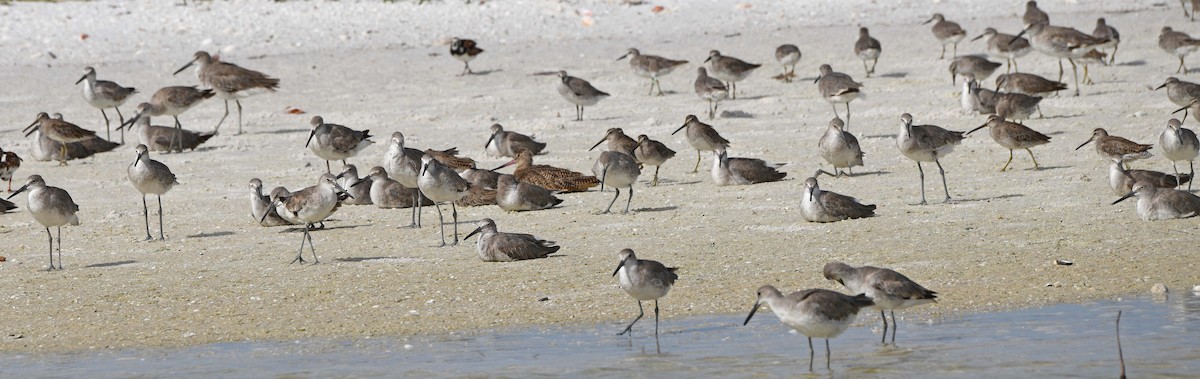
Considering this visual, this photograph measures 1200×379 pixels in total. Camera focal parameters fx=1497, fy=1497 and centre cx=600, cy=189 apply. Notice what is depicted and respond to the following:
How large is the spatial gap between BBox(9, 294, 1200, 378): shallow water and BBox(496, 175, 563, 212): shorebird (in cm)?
454

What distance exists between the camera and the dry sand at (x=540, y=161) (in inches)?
385

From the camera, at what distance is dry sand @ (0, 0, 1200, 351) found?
32.1ft

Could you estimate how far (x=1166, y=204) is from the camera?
11.4 m

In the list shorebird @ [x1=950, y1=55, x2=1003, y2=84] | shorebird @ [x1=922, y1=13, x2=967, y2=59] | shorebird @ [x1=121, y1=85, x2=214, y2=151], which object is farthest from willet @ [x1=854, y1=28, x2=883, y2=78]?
shorebird @ [x1=121, y1=85, x2=214, y2=151]

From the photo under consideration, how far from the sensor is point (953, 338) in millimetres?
8648

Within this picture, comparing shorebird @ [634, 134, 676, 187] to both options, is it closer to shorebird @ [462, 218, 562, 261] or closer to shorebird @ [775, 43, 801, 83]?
shorebird @ [462, 218, 562, 261]

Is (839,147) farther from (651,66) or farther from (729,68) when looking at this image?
(651,66)

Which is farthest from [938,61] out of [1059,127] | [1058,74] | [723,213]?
[723,213]

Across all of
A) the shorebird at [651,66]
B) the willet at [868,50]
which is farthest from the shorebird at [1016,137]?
the shorebird at [651,66]

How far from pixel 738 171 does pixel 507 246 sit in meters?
4.19

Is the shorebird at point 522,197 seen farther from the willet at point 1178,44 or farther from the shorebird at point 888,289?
the willet at point 1178,44

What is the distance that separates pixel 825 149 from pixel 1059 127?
171 inches

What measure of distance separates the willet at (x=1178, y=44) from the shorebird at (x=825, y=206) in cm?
1052

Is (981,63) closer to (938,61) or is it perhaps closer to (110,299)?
(938,61)
